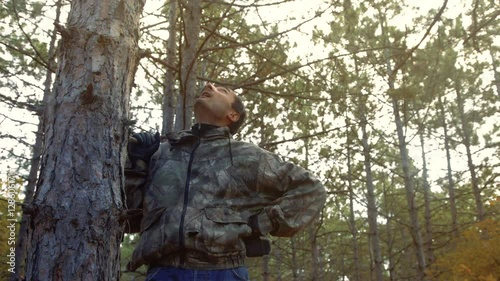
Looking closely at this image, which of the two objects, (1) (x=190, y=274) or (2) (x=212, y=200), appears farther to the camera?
(2) (x=212, y=200)

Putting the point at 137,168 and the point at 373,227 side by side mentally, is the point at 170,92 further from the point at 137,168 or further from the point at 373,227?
the point at 373,227

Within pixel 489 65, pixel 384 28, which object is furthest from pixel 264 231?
pixel 489 65

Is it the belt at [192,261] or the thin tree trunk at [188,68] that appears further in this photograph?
the thin tree trunk at [188,68]

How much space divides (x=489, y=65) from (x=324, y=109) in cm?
1149

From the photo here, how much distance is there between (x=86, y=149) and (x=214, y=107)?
1217 mm

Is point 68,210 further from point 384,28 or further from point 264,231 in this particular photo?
point 384,28

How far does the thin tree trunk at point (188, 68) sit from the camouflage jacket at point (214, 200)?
1486mm

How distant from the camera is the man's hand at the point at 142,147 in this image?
2869mm

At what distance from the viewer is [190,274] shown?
247 cm

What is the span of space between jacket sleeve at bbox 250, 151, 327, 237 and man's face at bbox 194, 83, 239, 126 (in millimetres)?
442

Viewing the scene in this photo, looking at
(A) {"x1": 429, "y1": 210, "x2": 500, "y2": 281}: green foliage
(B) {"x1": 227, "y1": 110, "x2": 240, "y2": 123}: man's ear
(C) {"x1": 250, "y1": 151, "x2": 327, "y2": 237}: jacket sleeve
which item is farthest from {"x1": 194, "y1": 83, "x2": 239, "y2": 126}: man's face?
(A) {"x1": 429, "y1": 210, "x2": 500, "y2": 281}: green foliage

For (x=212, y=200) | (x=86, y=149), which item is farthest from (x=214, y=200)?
(x=86, y=149)

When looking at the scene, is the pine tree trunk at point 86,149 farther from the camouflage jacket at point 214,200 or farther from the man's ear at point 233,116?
the man's ear at point 233,116

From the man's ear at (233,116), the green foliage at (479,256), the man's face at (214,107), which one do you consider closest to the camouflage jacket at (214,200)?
the man's face at (214,107)
